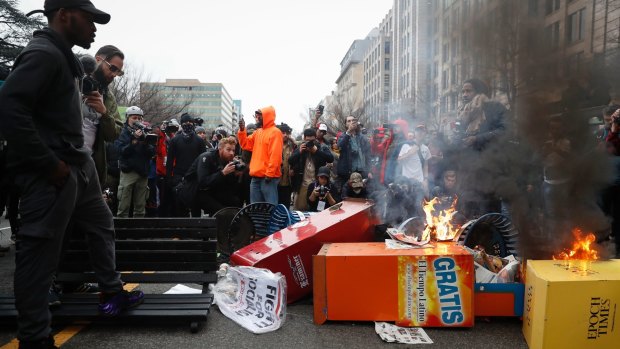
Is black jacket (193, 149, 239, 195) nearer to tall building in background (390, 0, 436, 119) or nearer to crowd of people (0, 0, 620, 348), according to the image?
crowd of people (0, 0, 620, 348)

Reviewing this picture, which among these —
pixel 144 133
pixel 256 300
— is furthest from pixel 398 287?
pixel 144 133

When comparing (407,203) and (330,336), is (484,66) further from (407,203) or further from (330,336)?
(330,336)

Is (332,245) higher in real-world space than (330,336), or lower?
higher

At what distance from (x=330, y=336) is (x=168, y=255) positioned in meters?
1.53

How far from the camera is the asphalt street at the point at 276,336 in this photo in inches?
122

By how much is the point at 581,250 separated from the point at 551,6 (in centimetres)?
212

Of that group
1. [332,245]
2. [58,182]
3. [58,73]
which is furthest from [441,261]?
[58,73]

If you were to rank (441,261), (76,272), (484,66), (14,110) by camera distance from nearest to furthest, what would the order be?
(14,110) < (441,261) < (76,272) < (484,66)

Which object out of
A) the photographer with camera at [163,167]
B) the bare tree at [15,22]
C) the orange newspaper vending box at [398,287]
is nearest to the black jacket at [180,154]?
the photographer with camera at [163,167]

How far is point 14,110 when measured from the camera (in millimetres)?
2436

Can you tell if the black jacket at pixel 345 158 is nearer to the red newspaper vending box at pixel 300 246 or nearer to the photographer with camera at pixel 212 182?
the photographer with camera at pixel 212 182

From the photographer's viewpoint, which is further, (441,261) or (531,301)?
(441,261)

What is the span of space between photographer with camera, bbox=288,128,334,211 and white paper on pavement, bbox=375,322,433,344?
14.3 ft

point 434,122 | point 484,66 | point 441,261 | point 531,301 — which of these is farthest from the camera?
point 434,122
